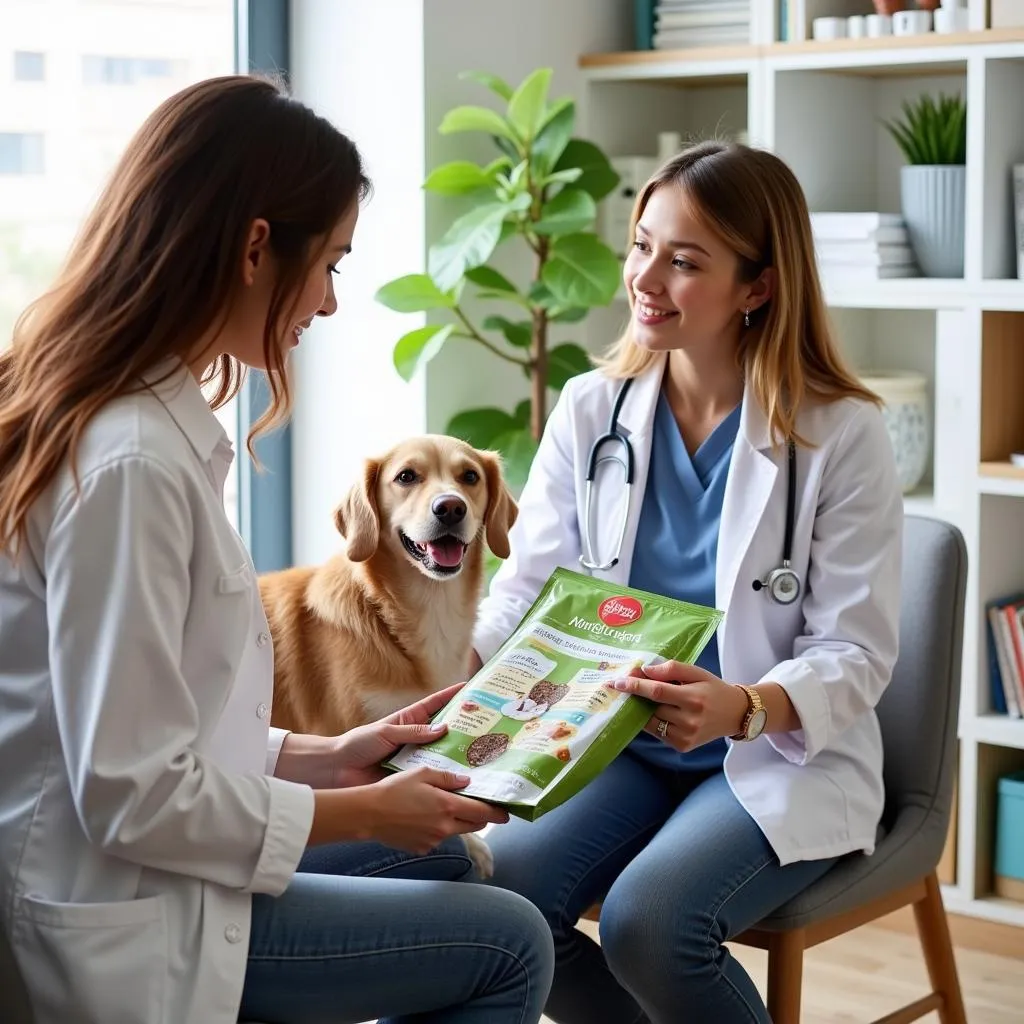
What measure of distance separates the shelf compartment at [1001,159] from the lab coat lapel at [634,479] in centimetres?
97

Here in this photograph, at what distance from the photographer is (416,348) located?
3000mm

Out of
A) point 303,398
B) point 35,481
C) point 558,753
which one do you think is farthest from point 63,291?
point 303,398

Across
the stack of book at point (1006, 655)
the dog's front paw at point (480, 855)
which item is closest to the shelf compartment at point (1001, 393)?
the stack of book at point (1006, 655)

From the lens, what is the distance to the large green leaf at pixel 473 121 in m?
2.97

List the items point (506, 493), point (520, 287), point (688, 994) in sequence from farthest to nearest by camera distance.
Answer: point (520, 287) → point (506, 493) → point (688, 994)

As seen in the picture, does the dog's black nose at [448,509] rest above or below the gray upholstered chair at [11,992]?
above

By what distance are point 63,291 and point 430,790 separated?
566 millimetres

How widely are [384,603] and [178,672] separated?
81 centimetres

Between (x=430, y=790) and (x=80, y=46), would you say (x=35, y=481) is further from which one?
(x=80, y=46)

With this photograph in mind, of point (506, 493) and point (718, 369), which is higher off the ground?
point (718, 369)

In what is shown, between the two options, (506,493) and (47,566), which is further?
(506,493)

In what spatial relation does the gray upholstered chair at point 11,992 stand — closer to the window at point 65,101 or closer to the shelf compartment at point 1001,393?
the window at point 65,101

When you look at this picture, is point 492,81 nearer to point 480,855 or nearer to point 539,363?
point 539,363

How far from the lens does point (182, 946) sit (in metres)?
1.27
